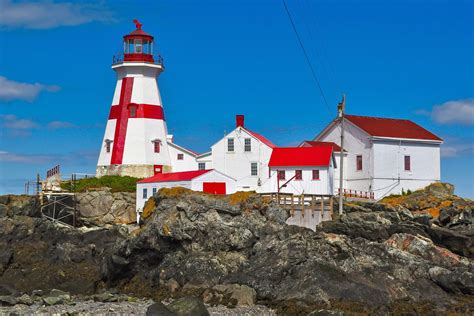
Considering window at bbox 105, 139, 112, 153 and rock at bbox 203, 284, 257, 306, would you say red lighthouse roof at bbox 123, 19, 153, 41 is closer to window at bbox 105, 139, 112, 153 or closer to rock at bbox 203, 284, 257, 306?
window at bbox 105, 139, 112, 153

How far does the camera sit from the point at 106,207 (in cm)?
3850

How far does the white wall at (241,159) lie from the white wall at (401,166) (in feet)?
19.5

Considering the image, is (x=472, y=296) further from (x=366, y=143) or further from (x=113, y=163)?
(x=113, y=163)

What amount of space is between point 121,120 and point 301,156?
10.6 m

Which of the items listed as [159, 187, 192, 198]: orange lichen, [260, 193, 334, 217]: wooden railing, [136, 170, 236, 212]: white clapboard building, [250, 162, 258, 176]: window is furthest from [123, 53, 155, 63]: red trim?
[260, 193, 334, 217]: wooden railing

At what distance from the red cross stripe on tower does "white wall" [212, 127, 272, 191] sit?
530 centimetres

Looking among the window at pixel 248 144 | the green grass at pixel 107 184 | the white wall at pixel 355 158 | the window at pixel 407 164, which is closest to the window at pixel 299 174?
the window at pixel 248 144

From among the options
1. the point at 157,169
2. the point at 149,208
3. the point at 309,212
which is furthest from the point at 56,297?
the point at 157,169

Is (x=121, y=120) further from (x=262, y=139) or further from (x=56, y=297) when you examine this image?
(x=56, y=297)

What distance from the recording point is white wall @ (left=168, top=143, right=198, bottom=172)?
4272 centimetres

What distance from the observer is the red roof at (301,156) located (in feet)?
121

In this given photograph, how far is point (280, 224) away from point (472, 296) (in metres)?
7.92

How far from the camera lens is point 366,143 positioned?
40.4m

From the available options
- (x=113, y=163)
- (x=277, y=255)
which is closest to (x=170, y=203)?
(x=277, y=255)
